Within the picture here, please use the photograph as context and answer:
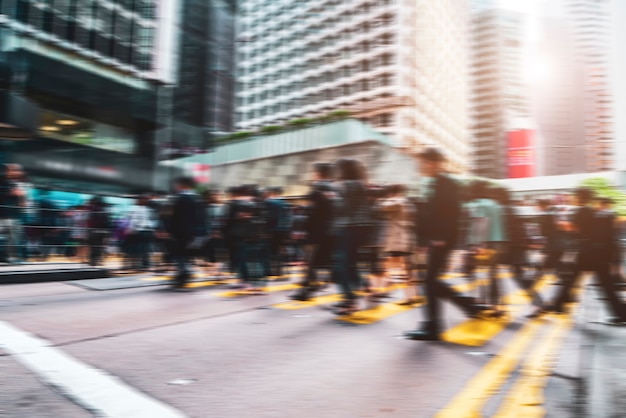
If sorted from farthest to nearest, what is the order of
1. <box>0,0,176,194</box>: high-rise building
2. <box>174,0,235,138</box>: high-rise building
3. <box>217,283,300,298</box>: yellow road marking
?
<box>174,0,235,138</box>: high-rise building
<box>0,0,176,194</box>: high-rise building
<box>217,283,300,298</box>: yellow road marking

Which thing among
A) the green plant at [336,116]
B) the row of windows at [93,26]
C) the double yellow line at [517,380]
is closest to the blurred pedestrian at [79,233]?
the double yellow line at [517,380]

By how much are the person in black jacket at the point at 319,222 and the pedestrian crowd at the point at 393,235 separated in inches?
0.5

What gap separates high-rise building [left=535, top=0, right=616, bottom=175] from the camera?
1523 centimetres

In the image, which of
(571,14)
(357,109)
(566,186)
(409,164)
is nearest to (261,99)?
(357,109)

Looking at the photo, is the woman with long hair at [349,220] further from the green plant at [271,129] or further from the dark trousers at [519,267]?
the green plant at [271,129]

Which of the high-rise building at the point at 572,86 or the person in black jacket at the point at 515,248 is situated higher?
the high-rise building at the point at 572,86

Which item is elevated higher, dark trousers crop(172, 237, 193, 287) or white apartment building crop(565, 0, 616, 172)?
white apartment building crop(565, 0, 616, 172)

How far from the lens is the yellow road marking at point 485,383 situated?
2574mm

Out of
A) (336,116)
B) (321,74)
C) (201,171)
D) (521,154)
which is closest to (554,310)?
(336,116)

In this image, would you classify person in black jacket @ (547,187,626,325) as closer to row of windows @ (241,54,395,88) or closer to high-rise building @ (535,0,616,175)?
high-rise building @ (535,0,616,175)

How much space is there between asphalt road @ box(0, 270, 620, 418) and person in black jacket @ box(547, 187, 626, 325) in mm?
520

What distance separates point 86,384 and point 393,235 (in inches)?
218

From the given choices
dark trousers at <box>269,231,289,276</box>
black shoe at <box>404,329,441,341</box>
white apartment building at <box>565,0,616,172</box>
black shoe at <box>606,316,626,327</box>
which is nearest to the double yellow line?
black shoe at <box>404,329,441,341</box>

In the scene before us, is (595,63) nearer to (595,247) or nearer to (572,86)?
(572,86)
